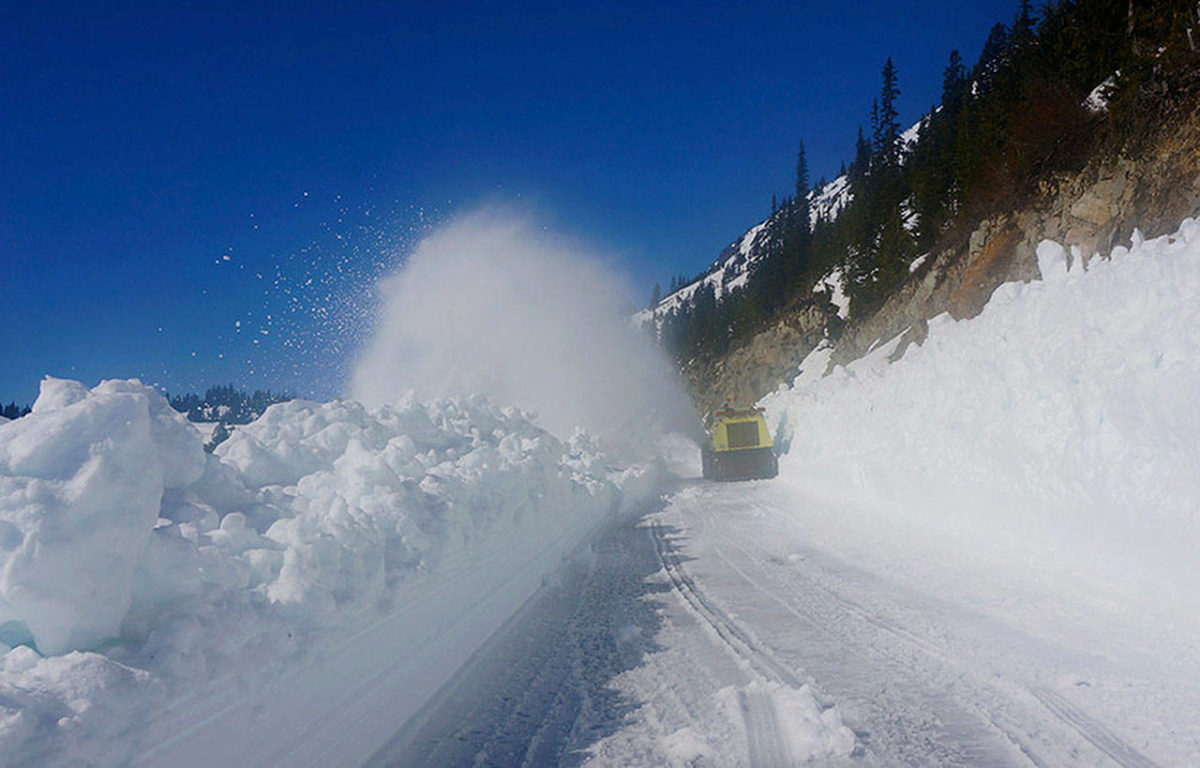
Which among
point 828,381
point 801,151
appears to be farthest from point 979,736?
point 801,151

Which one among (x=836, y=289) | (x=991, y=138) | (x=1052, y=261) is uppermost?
(x=991, y=138)

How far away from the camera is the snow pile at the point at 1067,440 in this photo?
5.67 metres

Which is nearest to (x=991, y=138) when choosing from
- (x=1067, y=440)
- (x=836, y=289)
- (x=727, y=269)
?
(x=836, y=289)

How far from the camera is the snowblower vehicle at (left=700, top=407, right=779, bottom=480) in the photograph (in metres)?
19.0

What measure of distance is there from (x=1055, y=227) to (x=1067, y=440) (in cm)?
1616

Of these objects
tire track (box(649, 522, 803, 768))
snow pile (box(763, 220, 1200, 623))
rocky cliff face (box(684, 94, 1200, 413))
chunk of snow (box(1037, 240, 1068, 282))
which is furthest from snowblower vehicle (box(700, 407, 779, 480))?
tire track (box(649, 522, 803, 768))

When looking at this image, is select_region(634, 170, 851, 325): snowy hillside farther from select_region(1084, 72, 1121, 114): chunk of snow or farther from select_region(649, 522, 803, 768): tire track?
select_region(649, 522, 803, 768): tire track

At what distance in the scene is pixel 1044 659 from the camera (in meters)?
4.38

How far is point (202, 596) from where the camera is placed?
320 centimetres

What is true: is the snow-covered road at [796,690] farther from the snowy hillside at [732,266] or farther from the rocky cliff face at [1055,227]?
the snowy hillside at [732,266]

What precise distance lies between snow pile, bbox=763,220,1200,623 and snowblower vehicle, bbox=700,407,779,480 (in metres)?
6.64

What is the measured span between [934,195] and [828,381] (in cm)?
2497

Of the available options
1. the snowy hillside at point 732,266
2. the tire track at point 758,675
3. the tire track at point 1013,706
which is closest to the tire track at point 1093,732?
the tire track at point 1013,706

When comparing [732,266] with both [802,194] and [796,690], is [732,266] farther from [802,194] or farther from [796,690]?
[796,690]
